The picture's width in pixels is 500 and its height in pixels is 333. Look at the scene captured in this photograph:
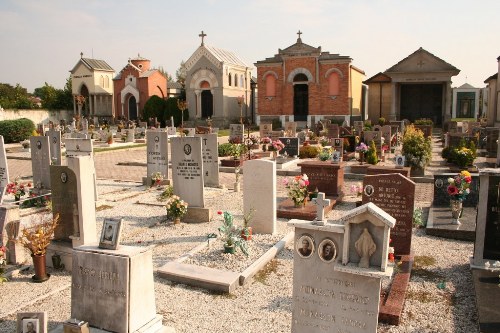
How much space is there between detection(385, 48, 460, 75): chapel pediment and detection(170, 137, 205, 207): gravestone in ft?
102

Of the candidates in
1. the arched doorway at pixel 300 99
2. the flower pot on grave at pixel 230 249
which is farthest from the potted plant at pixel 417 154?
the arched doorway at pixel 300 99

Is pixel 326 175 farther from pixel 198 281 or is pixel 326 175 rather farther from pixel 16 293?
pixel 16 293

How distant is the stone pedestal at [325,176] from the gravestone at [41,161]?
749cm

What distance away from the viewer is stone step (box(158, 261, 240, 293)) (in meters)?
6.30

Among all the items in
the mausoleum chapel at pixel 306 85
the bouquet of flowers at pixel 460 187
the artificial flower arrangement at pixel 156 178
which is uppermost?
the mausoleum chapel at pixel 306 85

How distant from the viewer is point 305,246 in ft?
14.3

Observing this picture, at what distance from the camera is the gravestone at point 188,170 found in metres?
10.3

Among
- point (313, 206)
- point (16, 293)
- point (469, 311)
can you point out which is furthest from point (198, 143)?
point (469, 311)

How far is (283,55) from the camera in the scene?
1554 inches

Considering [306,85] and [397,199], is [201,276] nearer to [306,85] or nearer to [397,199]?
[397,199]

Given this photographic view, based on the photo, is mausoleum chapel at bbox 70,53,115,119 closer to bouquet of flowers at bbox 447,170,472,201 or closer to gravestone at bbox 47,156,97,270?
gravestone at bbox 47,156,97,270

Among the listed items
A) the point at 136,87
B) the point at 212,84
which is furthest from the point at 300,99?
the point at 136,87

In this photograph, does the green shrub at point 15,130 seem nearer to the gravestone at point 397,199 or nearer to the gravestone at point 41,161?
the gravestone at point 41,161

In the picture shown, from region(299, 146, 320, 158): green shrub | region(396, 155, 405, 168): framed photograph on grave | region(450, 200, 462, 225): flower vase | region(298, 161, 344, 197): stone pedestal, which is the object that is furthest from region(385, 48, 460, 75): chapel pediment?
region(450, 200, 462, 225): flower vase
